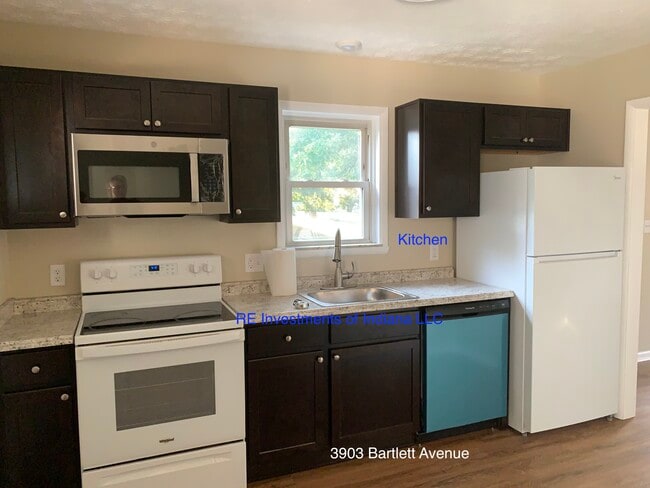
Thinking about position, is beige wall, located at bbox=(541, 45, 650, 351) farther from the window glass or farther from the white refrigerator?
the window glass

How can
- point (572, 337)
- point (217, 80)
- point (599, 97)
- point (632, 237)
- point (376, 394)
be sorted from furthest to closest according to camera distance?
point (599, 97)
point (632, 237)
point (572, 337)
point (217, 80)
point (376, 394)

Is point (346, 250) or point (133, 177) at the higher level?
point (133, 177)

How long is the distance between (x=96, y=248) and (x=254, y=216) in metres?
0.89

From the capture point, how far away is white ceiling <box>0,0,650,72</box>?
2379 mm

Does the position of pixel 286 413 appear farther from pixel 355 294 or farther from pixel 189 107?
pixel 189 107

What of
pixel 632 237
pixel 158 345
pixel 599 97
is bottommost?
pixel 158 345

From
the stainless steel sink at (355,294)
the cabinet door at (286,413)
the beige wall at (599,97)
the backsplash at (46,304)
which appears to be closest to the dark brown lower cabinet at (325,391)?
the cabinet door at (286,413)

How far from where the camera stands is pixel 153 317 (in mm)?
2473

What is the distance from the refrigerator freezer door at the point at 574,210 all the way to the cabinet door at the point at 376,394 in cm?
102

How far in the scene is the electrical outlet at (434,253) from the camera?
358cm

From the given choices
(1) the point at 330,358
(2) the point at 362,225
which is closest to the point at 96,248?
(1) the point at 330,358

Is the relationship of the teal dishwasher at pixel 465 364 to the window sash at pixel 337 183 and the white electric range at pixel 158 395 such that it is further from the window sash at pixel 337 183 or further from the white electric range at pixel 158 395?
the white electric range at pixel 158 395

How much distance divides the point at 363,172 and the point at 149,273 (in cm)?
158

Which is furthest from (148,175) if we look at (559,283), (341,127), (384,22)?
(559,283)
